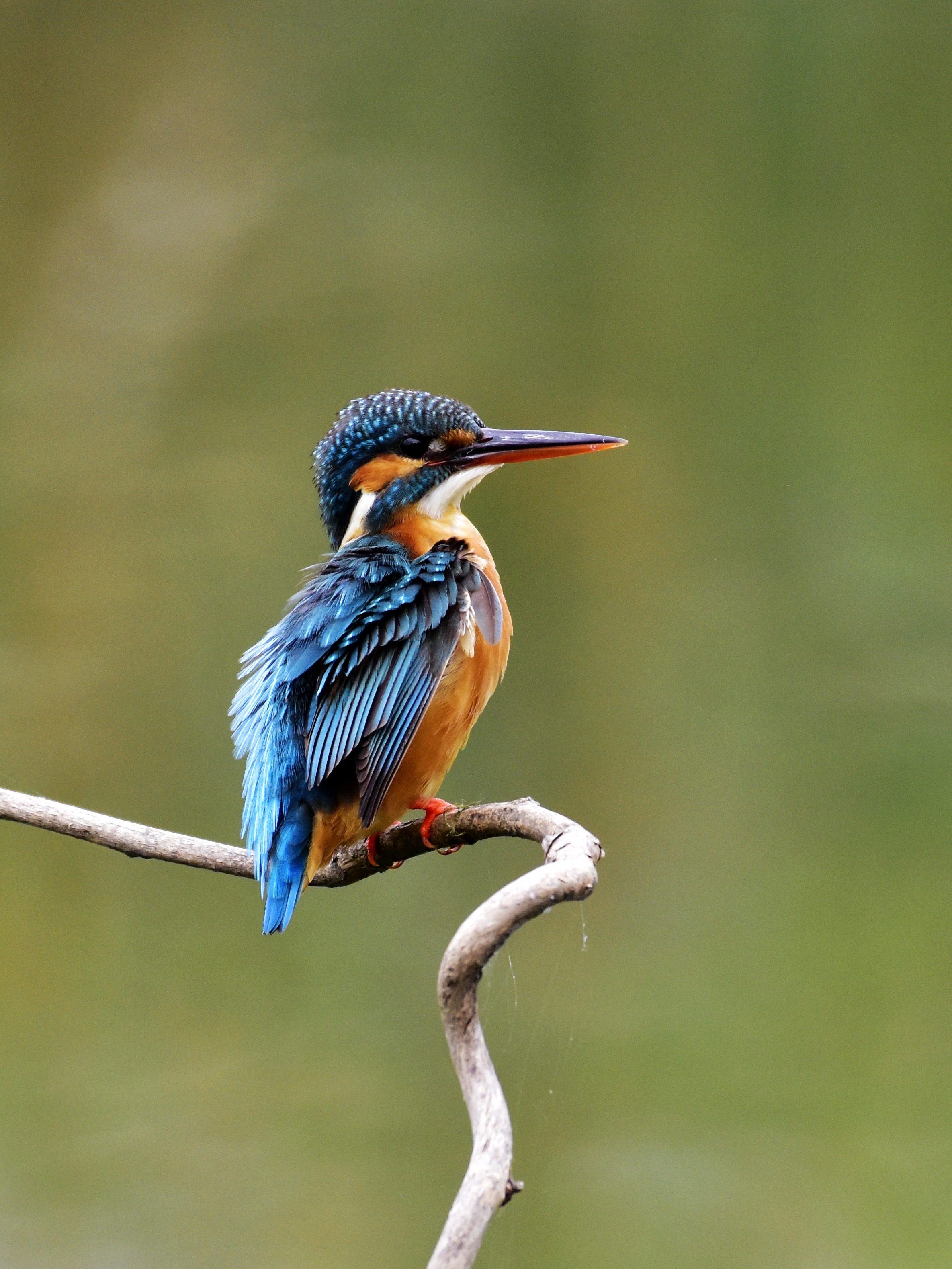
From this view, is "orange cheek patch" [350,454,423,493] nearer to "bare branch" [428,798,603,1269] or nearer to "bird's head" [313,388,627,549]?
"bird's head" [313,388,627,549]

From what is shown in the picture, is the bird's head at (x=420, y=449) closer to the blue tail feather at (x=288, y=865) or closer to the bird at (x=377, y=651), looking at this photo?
the bird at (x=377, y=651)

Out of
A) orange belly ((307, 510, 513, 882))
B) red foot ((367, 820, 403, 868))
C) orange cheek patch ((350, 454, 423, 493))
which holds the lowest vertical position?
red foot ((367, 820, 403, 868))

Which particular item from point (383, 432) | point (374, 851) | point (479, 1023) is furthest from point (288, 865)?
point (383, 432)

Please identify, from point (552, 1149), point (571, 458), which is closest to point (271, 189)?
point (571, 458)

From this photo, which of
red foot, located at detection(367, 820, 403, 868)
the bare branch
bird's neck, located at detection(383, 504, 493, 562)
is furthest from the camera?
bird's neck, located at detection(383, 504, 493, 562)

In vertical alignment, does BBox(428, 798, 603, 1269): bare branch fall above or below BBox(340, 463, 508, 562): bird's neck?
below

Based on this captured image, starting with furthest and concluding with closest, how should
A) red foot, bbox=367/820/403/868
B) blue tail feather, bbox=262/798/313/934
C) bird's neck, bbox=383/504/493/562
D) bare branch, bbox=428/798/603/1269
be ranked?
bird's neck, bbox=383/504/493/562 < red foot, bbox=367/820/403/868 < blue tail feather, bbox=262/798/313/934 < bare branch, bbox=428/798/603/1269

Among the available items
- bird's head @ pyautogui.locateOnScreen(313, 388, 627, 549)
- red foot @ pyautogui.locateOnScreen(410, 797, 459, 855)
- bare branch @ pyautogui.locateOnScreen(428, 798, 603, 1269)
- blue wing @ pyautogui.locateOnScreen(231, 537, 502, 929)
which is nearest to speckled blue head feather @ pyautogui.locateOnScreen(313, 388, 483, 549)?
bird's head @ pyautogui.locateOnScreen(313, 388, 627, 549)

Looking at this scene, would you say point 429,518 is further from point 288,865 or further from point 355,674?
point 288,865

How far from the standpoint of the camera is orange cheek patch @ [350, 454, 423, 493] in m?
1.18

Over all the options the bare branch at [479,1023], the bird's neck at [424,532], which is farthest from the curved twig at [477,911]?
the bird's neck at [424,532]

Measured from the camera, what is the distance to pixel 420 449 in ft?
3.90

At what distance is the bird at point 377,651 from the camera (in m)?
1.00

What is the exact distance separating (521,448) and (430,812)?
371 millimetres
